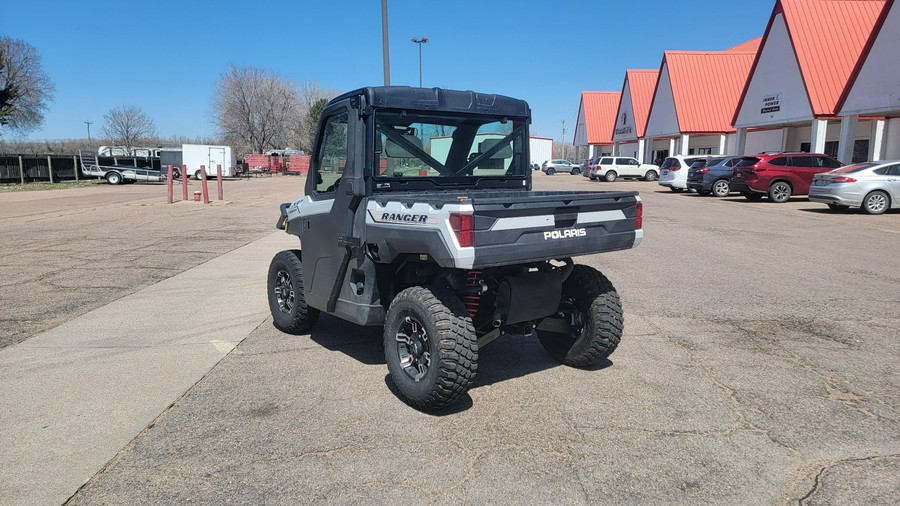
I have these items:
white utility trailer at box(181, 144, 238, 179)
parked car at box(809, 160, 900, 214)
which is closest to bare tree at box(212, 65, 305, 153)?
white utility trailer at box(181, 144, 238, 179)

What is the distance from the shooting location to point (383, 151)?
4.69 meters

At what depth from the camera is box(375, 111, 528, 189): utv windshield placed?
4723 mm

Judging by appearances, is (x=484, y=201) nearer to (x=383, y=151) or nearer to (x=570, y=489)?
(x=383, y=151)

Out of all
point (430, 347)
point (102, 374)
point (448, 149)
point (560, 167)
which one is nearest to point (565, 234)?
point (430, 347)

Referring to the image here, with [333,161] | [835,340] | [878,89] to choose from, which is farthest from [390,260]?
[878,89]

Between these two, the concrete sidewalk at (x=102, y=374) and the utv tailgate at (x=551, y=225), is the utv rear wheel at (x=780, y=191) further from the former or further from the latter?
the utv tailgate at (x=551, y=225)

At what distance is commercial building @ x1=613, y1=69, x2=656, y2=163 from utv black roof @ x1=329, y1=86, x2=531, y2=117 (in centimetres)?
4897

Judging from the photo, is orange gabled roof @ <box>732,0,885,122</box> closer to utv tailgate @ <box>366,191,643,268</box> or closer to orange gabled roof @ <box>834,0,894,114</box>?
orange gabled roof @ <box>834,0,894,114</box>

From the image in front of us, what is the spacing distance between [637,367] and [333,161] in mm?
2959

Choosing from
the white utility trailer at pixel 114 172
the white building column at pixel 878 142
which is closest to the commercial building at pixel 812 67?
the white building column at pixel 878 142

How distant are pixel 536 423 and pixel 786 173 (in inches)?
831

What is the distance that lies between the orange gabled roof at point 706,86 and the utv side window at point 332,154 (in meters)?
41.1

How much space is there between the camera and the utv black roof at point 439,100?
463cm

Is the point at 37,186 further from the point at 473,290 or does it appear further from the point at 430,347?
the point at 430,347
